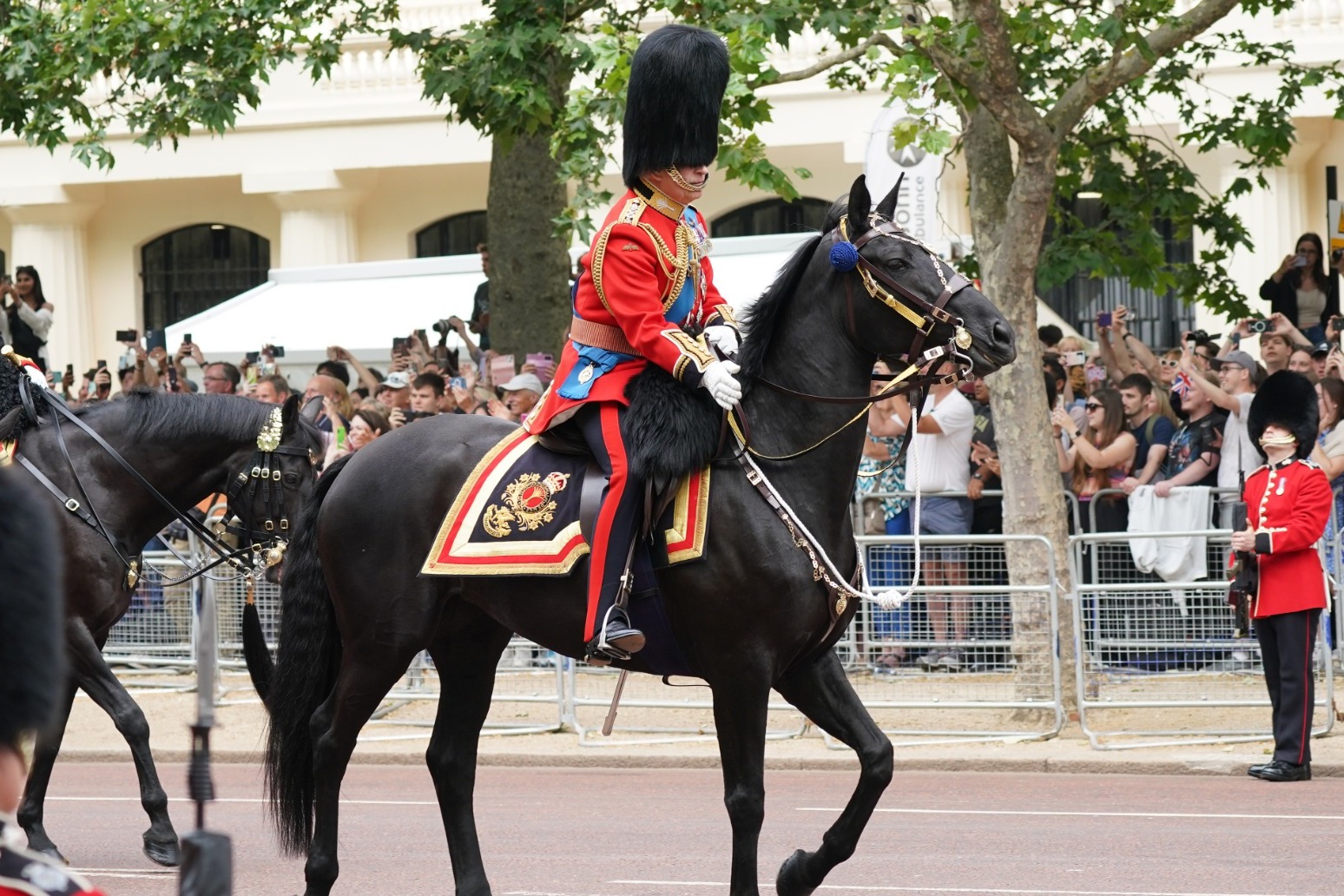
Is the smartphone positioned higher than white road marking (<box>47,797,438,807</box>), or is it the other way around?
the smartphone

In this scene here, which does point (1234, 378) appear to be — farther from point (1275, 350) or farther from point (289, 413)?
point (289, 413)

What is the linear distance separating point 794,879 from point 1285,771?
16.0 feet

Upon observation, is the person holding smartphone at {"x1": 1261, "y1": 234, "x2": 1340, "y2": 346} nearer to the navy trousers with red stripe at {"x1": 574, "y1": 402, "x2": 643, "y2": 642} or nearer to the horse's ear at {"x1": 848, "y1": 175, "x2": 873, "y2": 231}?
the horse's ear at {"x1": 848, "y1": 175, "x2": 873, "y2": 231}

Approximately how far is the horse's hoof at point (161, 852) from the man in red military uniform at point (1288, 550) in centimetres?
564

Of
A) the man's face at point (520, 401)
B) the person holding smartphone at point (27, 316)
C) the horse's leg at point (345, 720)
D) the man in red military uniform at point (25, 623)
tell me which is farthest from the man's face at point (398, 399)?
the man in red military uniform at point (25, 623)

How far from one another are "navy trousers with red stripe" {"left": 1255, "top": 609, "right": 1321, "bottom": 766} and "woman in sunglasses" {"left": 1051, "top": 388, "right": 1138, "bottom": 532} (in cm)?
243

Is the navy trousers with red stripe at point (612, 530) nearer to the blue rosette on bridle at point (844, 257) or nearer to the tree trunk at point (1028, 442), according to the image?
the blue rosette on bridle at point (844, 257)

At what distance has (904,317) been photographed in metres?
6.57

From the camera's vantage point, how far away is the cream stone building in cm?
2459

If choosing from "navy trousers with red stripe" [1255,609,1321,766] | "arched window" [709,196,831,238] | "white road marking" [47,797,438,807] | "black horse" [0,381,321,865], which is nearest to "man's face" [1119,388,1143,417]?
"navy trousers with red stripe" [1255,609,1321,766]

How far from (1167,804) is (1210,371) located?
450 cm

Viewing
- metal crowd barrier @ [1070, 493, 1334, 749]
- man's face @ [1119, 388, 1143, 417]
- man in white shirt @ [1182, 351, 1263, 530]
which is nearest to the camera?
metal crowd barrier @ [1070, 493, 1334, 749]

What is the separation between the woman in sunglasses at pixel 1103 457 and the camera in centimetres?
1310

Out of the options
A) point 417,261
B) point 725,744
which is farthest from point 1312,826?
point 417,261
